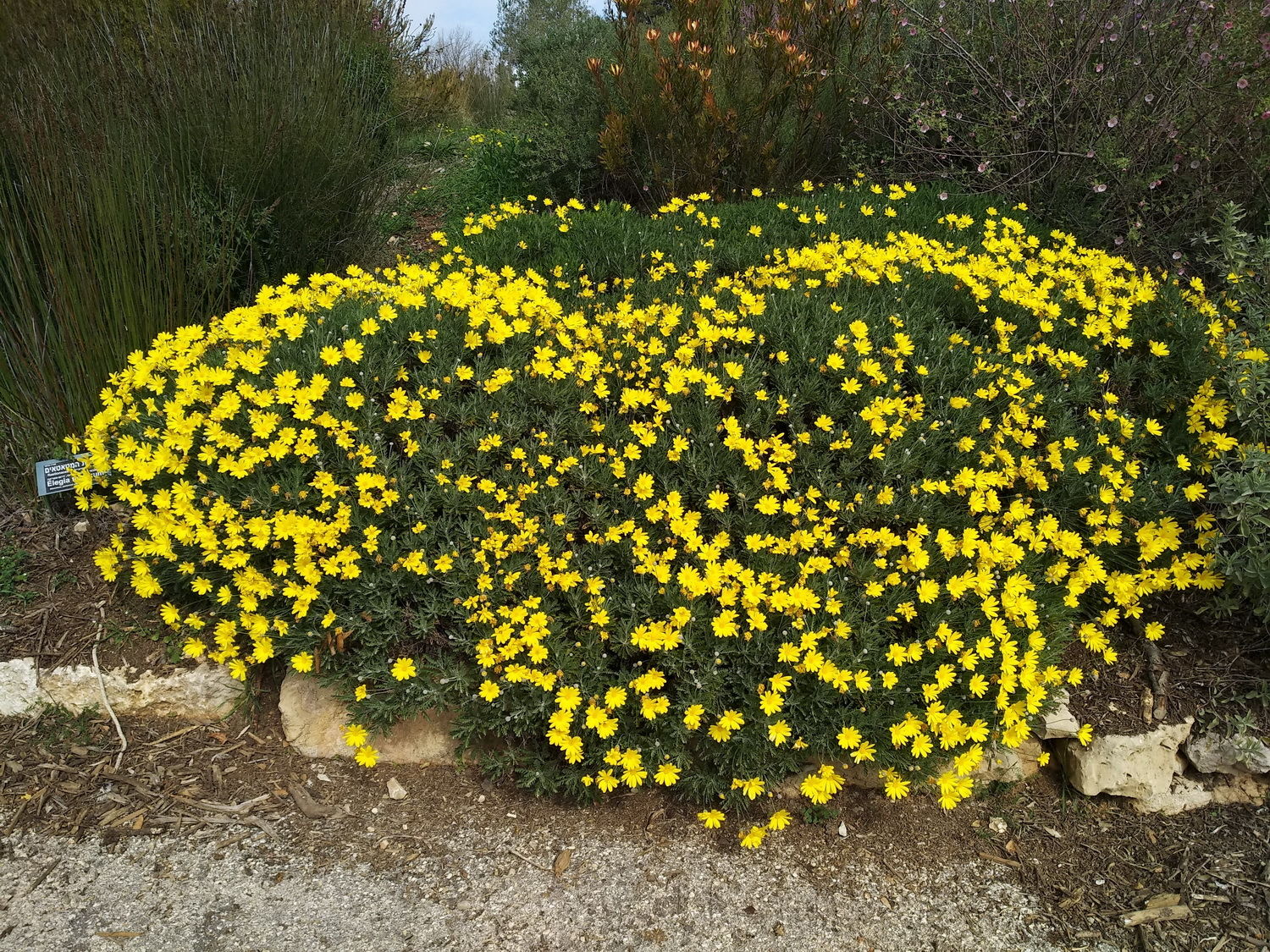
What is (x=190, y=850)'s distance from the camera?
249cm

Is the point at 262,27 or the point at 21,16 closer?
the point at 21,16

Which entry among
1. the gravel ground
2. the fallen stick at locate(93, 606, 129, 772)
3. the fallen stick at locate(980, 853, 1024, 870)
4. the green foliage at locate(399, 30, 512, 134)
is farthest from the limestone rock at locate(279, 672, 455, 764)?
the green foliage at locate(399, 30, 512, 134)

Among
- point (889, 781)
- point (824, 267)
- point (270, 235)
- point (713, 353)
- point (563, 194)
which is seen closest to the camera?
point (889, 781)

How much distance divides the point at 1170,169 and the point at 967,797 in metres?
3.36

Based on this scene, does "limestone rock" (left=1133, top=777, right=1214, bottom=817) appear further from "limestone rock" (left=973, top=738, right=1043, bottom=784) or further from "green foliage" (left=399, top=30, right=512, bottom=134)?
"green foliage" (left=399, top=30, right=512, bottom=134)

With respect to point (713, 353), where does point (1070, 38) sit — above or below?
above

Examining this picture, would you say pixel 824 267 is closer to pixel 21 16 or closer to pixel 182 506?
pixel 182 506

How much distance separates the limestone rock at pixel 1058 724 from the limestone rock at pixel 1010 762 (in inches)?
2.6

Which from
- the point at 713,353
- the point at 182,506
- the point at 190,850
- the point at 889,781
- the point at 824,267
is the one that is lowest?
the point at 190,850

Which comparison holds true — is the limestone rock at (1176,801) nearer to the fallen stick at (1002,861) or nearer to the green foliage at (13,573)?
the fallen stick at (1002,861)

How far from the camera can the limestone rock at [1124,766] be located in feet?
9.06

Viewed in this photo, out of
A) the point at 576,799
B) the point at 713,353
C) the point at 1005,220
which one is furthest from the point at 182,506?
the point at 1005,220

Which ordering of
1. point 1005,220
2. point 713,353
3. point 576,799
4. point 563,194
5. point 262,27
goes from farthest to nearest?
point 563,194 < point 262,27 < point 1005,220 < point 713,353 < point 576,799

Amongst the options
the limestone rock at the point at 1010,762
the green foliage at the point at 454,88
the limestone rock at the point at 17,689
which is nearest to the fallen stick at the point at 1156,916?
the limestone rock at the point at 1010,762
